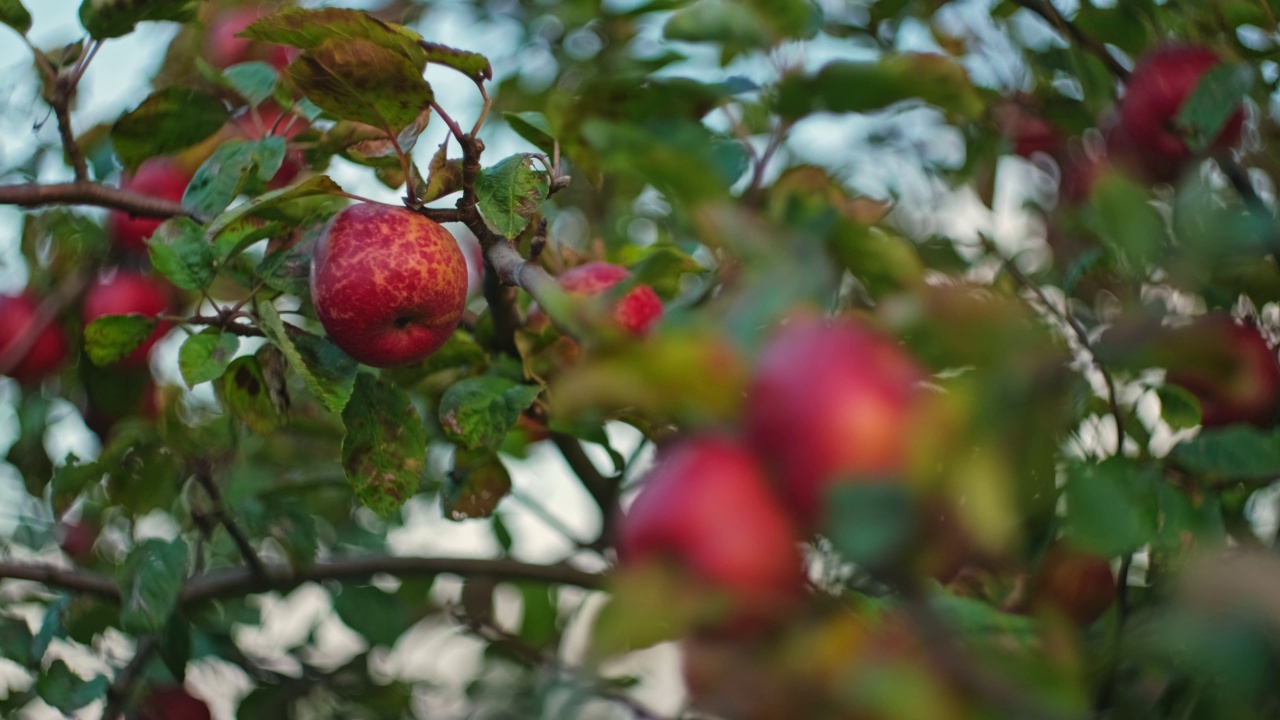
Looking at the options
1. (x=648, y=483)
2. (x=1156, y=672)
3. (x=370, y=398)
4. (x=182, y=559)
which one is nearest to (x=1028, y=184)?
(x=1156, y=672)

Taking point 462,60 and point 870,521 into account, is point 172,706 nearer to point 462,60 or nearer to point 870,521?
point 462,60

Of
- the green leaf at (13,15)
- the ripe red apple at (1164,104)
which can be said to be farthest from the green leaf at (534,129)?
the ripe red apple at (1164,104)

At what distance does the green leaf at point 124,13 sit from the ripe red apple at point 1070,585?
90 centimetres

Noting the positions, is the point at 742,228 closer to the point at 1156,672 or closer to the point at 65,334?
the point at 1156,672

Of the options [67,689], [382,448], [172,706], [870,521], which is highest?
[870,521]

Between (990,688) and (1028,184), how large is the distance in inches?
61.4

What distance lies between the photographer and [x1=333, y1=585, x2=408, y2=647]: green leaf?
134 cm

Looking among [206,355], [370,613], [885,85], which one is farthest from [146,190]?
[885,85]

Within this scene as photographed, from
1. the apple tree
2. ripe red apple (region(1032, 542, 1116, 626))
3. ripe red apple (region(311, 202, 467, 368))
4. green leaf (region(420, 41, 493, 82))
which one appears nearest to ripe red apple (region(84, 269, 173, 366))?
the apple tree

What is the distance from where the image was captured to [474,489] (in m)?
1.04

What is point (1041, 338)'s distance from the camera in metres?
0.41

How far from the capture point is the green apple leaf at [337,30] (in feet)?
2.50

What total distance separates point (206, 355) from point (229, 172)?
6.2 inches

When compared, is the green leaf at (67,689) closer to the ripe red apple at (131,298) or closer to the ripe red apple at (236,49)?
the ripe red apple at (131,298)
